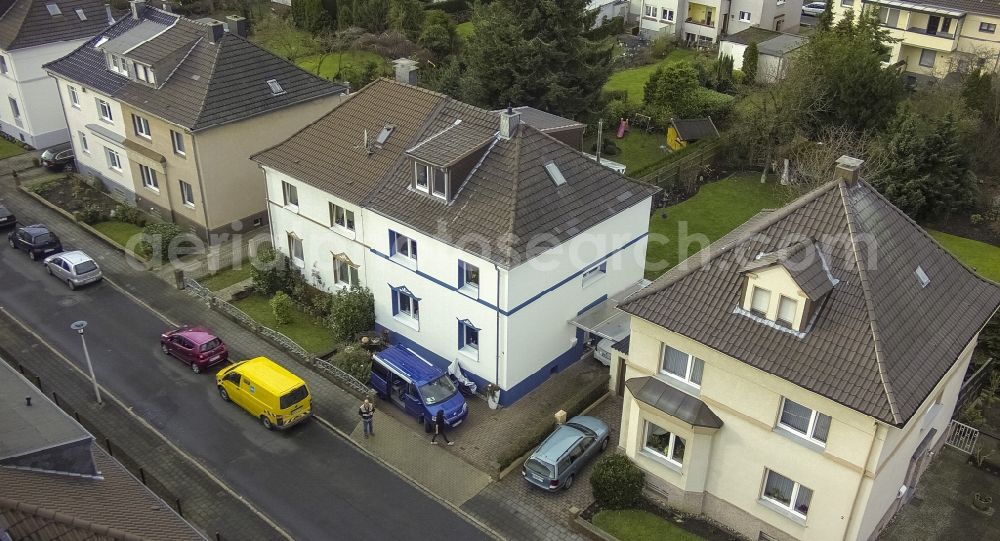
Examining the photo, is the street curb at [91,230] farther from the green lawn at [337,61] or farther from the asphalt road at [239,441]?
the green lawn at [337,61]

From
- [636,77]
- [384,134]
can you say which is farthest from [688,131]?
[384,134]

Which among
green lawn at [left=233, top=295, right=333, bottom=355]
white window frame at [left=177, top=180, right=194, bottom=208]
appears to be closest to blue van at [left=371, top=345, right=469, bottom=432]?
green lawn at [left=233, top=295, right=333, bottom=355]

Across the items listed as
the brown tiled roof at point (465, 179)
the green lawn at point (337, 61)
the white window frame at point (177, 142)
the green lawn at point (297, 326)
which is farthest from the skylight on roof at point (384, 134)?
the green lawn at point (337, 61)

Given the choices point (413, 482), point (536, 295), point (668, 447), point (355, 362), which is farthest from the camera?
point (355, 362)

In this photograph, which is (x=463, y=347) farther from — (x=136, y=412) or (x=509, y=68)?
(x=509, y=68)

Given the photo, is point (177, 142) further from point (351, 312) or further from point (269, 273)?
point (351, 312)
